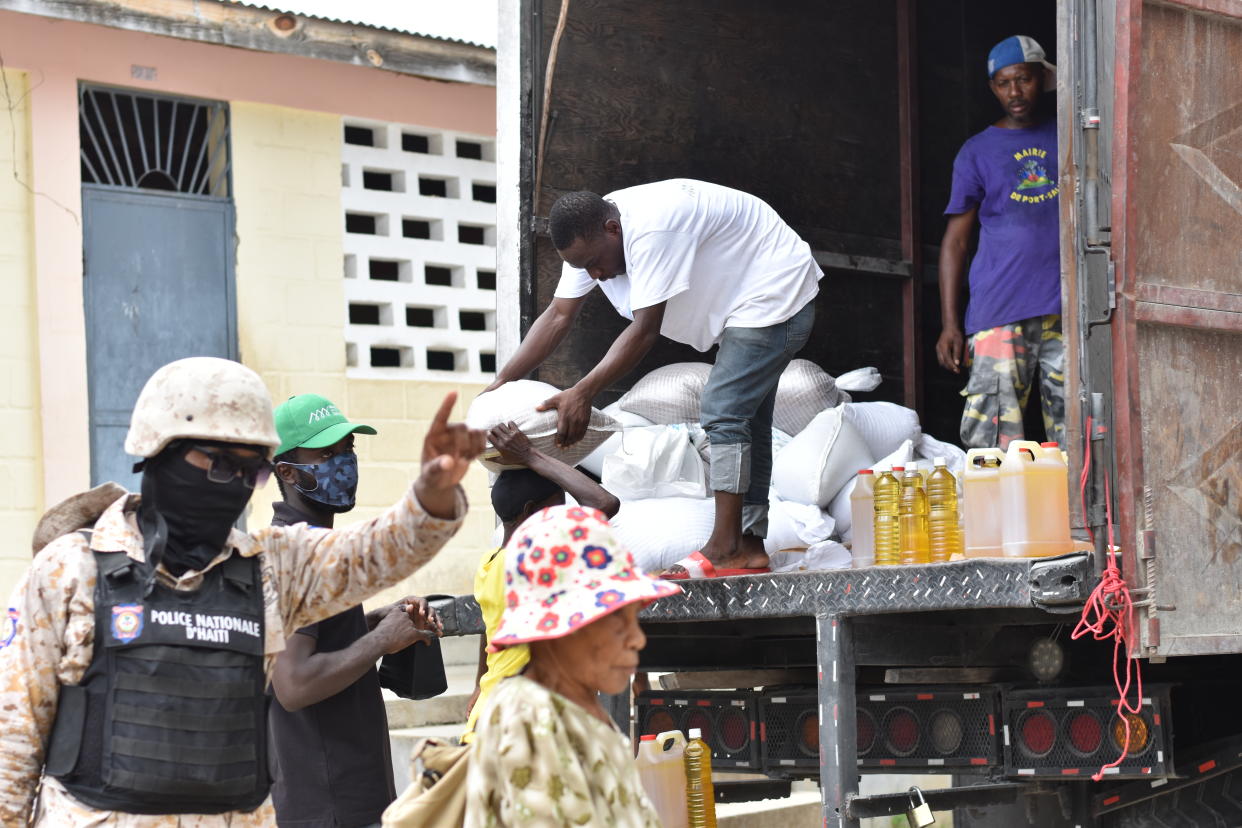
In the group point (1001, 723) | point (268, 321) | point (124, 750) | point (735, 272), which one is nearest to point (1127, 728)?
point (1001, 723)

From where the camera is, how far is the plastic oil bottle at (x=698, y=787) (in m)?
4.44

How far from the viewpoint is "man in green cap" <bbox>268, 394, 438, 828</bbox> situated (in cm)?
365

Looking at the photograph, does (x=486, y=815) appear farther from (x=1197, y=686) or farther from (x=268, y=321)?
(x=268, y=321)

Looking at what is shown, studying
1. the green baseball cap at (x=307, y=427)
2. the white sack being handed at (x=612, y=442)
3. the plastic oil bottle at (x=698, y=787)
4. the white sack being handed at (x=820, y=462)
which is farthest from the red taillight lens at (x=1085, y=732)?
the green baseball cap at (x=307, y=427)

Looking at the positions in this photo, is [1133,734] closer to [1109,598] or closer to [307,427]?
[1109,598]

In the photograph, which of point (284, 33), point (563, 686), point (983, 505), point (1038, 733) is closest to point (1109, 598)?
point (983, 505)

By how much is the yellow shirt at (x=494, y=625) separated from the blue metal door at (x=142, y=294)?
16.8 feet

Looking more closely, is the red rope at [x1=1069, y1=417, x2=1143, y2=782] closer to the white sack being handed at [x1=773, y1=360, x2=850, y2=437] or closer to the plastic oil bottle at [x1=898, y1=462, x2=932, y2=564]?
the plastic oil bottle at [x1=898, y1=462, x2=932, y2=564]

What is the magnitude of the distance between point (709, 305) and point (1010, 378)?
1226 millimetres

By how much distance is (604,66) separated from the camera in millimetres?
5496

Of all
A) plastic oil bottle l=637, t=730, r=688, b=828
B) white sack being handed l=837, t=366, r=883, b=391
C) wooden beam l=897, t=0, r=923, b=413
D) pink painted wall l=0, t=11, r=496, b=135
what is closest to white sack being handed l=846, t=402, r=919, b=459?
white sack being handed l=837, t=366, r=883, b=391

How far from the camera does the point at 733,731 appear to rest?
199 inches

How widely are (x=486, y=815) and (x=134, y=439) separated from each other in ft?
2.71

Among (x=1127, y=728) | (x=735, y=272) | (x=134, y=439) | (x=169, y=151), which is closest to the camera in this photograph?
(x=134, y=439)
